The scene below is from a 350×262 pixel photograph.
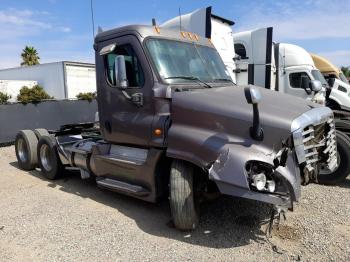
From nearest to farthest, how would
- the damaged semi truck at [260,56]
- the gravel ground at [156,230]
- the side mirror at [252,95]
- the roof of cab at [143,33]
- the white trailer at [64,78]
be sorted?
the side mirror at [252,95], the gravel ground at [156,230], the roof of cab at [143,33], the damaged semi truck at [260,56], the white trailer at [64,78]

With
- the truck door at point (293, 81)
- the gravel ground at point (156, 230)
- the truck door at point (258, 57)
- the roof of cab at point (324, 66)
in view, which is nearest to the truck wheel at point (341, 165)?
the gravel ground at point (156, 230)

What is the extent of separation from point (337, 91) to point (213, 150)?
853 cm

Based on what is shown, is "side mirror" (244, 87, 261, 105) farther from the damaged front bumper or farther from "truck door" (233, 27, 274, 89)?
"truck door" (233, 27, 274, 89)

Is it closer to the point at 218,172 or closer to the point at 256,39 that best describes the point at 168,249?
the point at 218,172

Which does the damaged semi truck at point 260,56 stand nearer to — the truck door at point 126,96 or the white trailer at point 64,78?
the truck door at point 126,96

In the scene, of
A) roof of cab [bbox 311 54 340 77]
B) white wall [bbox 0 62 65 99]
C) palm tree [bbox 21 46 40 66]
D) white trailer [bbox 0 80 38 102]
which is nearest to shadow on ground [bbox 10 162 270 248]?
roof of cab [bbox 311 54 340 77]

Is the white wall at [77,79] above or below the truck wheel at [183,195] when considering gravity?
above

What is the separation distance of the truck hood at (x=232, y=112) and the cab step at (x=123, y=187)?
41.8 inches

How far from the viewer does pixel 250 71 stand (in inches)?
333

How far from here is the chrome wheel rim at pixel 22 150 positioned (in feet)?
27.3

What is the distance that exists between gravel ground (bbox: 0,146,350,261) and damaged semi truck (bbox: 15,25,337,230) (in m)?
0.37

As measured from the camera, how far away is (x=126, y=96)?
5.17 m

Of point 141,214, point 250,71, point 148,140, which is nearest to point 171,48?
point 148,140

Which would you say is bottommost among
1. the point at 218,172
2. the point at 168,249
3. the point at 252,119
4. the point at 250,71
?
the point at 168,249
